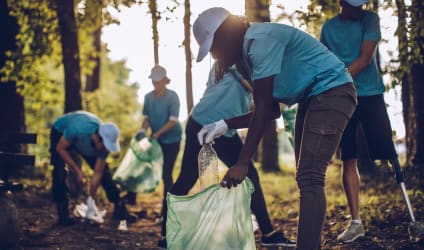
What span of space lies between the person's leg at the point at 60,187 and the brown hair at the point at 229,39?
3963 millimetres

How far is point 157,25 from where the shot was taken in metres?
9.23

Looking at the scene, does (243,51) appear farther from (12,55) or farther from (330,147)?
(12,55)

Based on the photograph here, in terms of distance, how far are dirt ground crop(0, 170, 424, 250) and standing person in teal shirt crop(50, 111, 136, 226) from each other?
292mm

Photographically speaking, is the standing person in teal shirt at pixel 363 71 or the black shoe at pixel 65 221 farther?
the black shoe at pixel 65 221

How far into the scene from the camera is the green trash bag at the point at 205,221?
12.2 ft

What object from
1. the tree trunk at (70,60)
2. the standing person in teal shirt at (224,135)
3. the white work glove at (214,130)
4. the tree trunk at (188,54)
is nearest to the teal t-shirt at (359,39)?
the standing person in teal shirt at (224,135)

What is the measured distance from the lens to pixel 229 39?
3580 millimetres

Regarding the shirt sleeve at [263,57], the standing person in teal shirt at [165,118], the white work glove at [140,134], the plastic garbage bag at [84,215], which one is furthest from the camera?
the white work glove at [140,134]

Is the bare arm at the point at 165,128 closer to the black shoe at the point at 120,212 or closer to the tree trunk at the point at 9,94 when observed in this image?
the black shoe at the point at 120,212

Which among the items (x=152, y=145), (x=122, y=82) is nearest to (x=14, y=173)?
(x=152, y=145)

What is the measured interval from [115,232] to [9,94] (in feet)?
13.0

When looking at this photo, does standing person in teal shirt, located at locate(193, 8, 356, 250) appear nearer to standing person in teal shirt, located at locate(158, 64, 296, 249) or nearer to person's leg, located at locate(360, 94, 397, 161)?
person's leg, located at locate(360, 94, 397, 161)

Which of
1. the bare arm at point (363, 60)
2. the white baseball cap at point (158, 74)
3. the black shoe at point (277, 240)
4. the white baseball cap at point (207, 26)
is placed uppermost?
the white baseball cap at point (207, 26)

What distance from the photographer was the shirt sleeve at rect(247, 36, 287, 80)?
3459 mm
